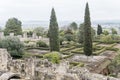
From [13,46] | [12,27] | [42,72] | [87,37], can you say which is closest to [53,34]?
[87,37]

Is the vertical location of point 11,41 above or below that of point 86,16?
below

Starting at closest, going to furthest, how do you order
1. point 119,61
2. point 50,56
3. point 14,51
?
point 119,61
point 50,56
point 14,51

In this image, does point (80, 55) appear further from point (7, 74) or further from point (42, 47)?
point (7, 74)

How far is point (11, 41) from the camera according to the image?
94.7 ft

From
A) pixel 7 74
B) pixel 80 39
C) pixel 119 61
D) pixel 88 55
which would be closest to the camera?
pixel 7 74

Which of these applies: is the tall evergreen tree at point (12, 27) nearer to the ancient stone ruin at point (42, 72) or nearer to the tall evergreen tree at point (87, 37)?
the tall evergreen tree at point (87, 37)

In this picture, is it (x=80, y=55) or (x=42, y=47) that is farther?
(x=42, y=47)

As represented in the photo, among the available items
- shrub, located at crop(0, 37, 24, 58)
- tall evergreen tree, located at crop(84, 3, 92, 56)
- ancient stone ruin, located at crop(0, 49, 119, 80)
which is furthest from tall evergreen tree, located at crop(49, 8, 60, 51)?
ancient stone ruin, located at crop(0, 49, 119, 80)

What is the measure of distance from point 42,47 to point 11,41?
9.69 m

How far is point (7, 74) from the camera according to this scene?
8.07 m

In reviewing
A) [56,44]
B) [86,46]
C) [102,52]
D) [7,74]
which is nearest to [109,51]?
[102,52]

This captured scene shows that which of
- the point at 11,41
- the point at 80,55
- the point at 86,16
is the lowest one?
the point at 80,55

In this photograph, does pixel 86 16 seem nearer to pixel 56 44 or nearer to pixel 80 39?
pixel 56 44

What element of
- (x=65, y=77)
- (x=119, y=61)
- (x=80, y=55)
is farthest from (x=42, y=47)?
(x=65, y=77)
